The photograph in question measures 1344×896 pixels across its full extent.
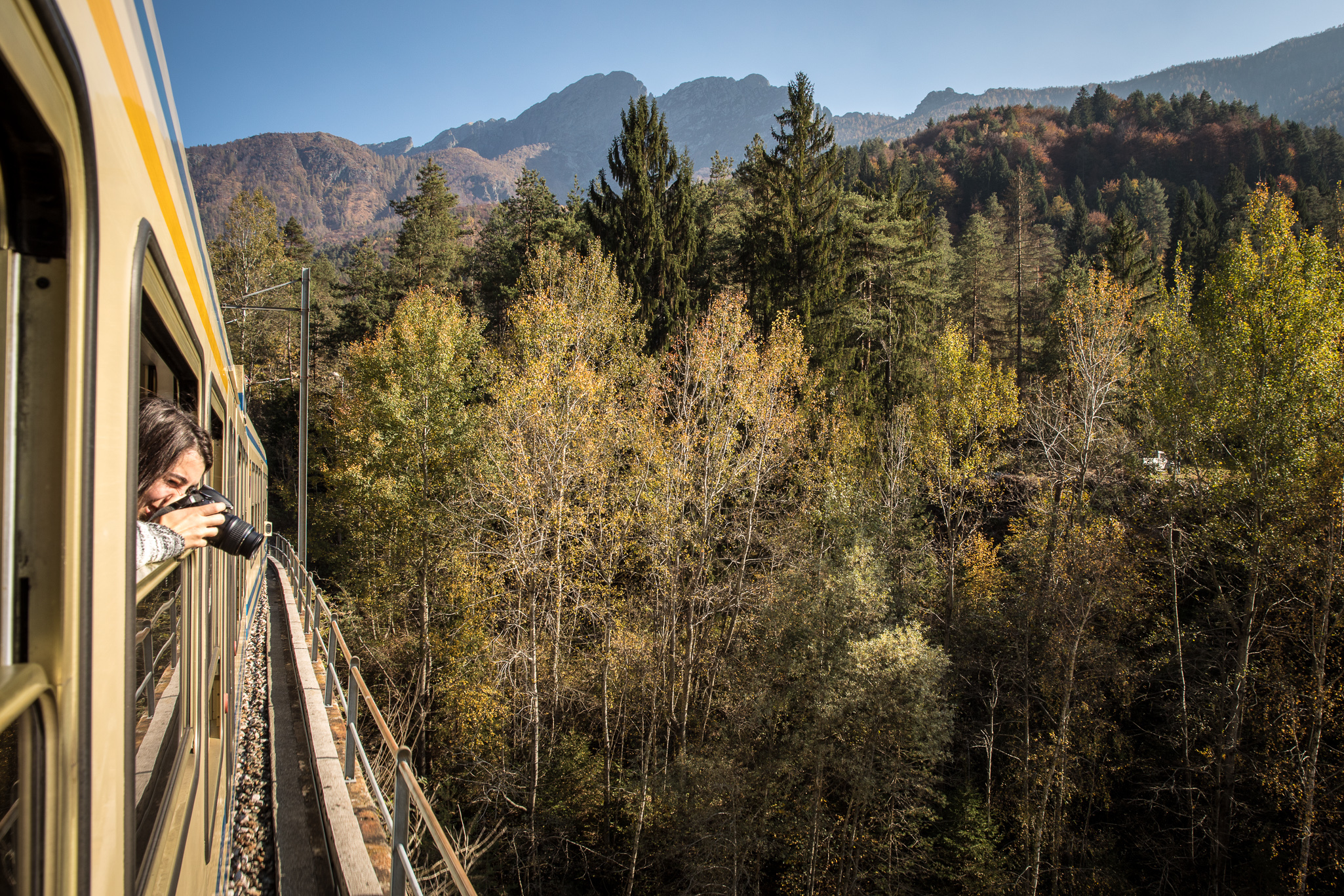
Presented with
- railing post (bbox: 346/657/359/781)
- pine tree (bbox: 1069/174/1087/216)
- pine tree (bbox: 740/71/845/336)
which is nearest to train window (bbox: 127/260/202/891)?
railing post (bbox: 346/657/359/781)

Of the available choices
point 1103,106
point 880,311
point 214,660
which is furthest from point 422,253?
point 1103,106

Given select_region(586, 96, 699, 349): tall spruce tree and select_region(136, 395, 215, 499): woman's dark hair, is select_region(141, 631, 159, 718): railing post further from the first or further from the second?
select_region(586, 96, 699, 349): tall spruce tree

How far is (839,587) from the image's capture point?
16016 mm

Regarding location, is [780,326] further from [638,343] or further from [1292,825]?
[1292,825]

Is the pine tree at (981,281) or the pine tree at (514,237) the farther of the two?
the pine tree at (981,281)

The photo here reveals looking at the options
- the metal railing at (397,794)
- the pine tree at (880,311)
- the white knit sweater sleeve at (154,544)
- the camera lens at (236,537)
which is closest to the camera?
the white knit sweater sleeve at (154,544)

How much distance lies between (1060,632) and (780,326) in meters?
11.4

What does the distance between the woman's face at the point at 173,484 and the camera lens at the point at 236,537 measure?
0.17m

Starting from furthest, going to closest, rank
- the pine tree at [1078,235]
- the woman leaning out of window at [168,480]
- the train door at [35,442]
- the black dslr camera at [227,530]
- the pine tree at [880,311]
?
the pine tree at [1078,235]
the pine tree at [880,311]
the black dslr camera at [227,530]
the woman leaning out of window at [168,480]
the train door at [35,442]

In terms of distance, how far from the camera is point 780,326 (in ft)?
69.5

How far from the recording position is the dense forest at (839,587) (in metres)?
13.6

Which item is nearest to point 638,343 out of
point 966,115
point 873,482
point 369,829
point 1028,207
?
point 873,482

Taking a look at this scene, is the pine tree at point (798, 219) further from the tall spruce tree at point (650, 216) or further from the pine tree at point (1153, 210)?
the pine tree at point (1153, 210)

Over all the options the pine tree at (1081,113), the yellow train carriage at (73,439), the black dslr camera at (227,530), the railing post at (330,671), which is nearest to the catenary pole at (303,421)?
the railing post at (330,671)
